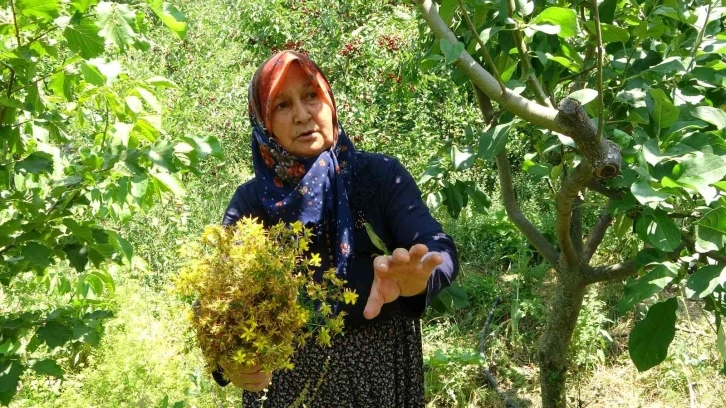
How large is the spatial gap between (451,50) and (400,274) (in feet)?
1.49

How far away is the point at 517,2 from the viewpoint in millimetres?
1503

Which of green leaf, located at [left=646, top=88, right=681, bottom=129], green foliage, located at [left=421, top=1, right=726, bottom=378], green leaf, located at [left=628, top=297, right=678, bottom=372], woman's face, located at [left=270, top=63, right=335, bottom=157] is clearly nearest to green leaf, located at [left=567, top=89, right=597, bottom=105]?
green foliage, located at [left=421, top=1, right=726, bottom=378]

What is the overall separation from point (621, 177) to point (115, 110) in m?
1.35

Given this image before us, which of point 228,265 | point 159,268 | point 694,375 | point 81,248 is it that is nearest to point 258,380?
point 228,265

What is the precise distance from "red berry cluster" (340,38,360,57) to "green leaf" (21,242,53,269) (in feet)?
10.7

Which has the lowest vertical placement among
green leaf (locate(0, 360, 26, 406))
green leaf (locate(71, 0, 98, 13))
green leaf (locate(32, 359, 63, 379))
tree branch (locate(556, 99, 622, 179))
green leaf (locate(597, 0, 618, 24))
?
green leaf (locate(0, 360, 26, 406))

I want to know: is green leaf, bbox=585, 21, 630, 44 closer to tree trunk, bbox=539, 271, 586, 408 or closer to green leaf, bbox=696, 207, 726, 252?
green leaf, bbox=696, 207, 726, 252

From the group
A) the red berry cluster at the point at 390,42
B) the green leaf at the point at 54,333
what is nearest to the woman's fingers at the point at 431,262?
the green leaf at the point at 54,333

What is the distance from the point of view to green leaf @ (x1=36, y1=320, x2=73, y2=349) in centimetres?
161

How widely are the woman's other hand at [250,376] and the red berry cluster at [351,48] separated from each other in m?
3.35

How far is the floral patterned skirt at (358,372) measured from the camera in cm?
185

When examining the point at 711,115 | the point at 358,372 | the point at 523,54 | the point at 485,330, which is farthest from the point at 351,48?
the point at 711,115

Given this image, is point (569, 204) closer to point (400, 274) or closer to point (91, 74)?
point (400, 274)

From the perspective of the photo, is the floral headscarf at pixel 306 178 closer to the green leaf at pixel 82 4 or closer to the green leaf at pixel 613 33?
the green leaf at pixel 82 4
